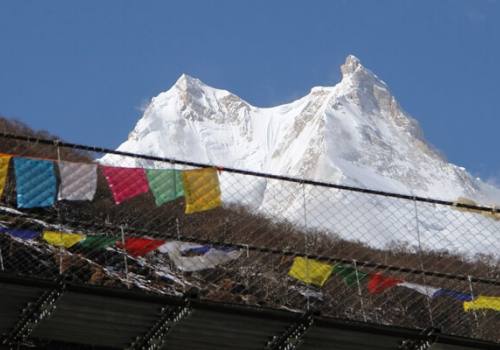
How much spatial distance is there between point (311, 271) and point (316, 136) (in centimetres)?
11586

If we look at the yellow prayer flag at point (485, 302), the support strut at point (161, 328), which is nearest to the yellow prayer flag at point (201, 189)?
the yellow prayer flag at point (485, 302)

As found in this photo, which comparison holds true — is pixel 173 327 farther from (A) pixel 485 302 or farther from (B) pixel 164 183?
(A) pixel 485 302

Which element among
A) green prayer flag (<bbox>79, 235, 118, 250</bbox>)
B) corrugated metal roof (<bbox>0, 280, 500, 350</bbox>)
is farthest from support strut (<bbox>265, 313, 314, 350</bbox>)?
green prayer flag (<bbox>79, 235, 118, 250</bbox>)

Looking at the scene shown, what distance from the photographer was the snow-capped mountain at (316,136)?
129m

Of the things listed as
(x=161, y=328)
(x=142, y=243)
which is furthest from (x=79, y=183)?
(x=161, y=328)

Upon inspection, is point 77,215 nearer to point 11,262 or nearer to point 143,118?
point 11,262

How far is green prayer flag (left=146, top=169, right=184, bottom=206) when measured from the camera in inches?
610

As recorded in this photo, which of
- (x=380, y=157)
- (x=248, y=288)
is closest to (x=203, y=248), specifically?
(x=248, y=288)

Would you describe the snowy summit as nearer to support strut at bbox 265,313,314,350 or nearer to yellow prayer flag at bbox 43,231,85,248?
yellow prayer flag at bbox 43,231,85,248

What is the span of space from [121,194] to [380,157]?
119464mm

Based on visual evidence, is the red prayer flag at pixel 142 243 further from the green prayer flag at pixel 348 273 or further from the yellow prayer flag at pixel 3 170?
the green prayer flag at pixel 348 273

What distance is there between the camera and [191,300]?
35.9 feet

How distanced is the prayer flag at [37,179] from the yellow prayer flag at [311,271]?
2.94 metres

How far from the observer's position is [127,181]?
51.3 ft
